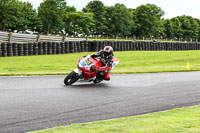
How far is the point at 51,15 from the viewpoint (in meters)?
76.4

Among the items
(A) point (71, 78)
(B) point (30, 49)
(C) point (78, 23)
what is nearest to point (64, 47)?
(B) point (30, 49)

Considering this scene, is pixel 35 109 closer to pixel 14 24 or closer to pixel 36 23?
pixel 14 24

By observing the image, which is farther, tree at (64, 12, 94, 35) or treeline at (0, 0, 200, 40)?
tree at (64, 12, 94, 35)

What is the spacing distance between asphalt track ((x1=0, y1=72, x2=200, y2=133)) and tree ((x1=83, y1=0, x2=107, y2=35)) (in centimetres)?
8095

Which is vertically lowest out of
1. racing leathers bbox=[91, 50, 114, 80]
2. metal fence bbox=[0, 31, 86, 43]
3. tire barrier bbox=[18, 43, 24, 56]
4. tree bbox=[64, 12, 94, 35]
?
racing leathers bbox=[91, 50, 114, 80]

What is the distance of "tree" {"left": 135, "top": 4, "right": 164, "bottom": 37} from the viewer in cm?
10238

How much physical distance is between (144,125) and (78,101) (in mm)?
3154

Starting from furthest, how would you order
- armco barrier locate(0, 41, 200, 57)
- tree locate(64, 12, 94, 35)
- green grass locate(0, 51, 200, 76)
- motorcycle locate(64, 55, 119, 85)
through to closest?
tree locate(64, 12, 94, 35) < armco barrier locate(0, 41, 200, 57) < green grass locate(0, 51, 200, 76) < motorcycle locate(64, 55, 119, 85)

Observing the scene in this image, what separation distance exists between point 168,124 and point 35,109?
3151 millimetres

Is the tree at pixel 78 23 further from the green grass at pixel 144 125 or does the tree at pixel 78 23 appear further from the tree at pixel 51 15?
the green grass at pixel 144 125

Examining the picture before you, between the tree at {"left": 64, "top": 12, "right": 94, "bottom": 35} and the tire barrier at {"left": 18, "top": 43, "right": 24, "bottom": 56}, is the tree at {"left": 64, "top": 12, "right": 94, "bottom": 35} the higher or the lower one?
the higher one

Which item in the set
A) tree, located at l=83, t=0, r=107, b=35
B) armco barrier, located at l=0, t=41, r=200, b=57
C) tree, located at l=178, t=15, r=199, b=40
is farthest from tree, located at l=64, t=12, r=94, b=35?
tree, located at l=178, t=15, r=199, b=40

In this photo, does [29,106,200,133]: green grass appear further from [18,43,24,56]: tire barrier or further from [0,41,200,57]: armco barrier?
[18,43,24,56]: tire barrier

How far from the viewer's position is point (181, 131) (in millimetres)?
5320
